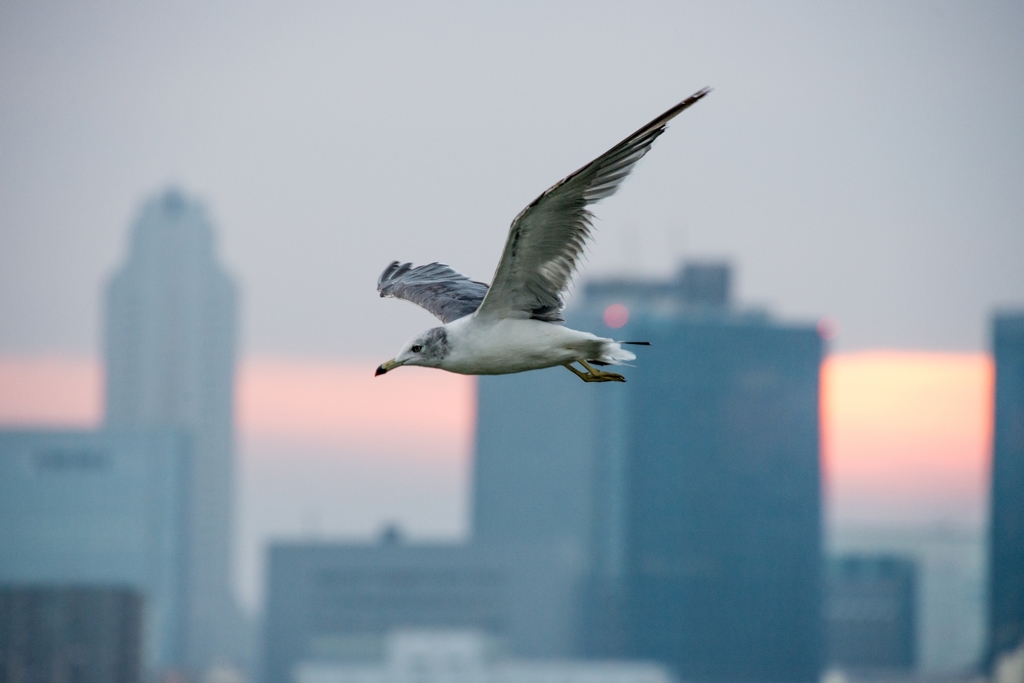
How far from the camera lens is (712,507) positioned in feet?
635

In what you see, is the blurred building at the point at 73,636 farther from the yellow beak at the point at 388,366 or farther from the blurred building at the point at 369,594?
the yellow beak at the point at 388,366

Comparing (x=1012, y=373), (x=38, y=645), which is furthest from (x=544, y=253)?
(x=1012, y=373)

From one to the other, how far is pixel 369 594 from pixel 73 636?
6173 centimetres

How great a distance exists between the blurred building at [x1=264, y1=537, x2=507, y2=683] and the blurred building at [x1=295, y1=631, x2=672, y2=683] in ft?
121

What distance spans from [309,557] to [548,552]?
31.6 metres

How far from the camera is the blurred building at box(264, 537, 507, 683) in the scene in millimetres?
171500

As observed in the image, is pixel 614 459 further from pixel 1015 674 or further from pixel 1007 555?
pixel 1015 674

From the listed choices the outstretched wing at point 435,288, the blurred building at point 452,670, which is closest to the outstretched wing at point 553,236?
the outstretched wing at point 435,288

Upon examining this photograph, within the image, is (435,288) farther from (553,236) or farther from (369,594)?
(369,594)

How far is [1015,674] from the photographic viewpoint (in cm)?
12862

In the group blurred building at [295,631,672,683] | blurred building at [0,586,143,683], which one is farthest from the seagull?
blurred building at [295,631,672,683]

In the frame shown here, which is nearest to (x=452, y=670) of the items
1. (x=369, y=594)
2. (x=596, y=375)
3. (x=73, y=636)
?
(x=73, y=636)

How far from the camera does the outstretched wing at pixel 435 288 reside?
56.9ft

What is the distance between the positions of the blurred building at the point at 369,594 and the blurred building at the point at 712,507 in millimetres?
22482
